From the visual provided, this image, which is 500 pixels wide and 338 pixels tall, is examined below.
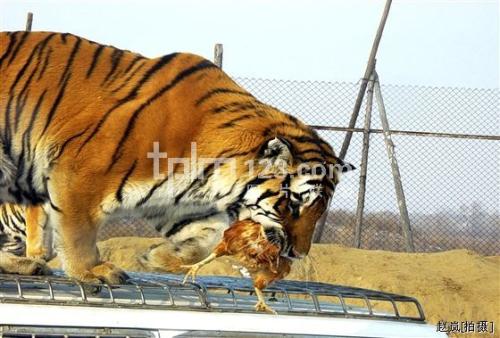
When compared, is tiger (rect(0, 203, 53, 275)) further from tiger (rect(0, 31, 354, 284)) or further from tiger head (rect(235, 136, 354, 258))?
tiger head (rect(235, 136, 354, 258))

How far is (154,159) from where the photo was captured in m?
5.02

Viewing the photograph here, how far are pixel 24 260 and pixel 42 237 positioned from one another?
1.21m

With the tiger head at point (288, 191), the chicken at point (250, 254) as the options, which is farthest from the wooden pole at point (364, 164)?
the chicken at point (250, 254)

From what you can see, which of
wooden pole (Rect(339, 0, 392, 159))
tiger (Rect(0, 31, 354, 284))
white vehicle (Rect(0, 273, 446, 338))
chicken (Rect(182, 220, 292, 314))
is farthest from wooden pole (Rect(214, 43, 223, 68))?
white vehicle (Rect(0, 273, 446, 338))

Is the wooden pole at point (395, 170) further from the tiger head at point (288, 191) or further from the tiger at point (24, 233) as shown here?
the tiger at point (24, 233)

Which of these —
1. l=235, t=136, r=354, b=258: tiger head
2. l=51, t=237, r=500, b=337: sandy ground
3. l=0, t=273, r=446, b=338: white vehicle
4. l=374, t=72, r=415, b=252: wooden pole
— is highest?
l=0, t=273, r=446, b=338: white vehicle

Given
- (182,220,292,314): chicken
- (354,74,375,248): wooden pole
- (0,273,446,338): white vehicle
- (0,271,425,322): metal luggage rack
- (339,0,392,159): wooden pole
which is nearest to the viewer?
(0,273,446,338): white vehicle

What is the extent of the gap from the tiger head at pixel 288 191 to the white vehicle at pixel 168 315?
149 centimetres

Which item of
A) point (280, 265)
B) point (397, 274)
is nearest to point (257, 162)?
point (280, 265)

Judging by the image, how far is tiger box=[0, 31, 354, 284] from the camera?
4973 millimetres

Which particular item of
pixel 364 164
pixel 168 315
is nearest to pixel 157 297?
pixel 168 315

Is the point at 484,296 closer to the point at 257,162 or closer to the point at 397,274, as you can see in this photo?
the point at 397,274

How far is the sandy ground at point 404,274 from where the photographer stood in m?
9.66

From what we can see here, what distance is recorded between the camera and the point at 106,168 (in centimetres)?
500
